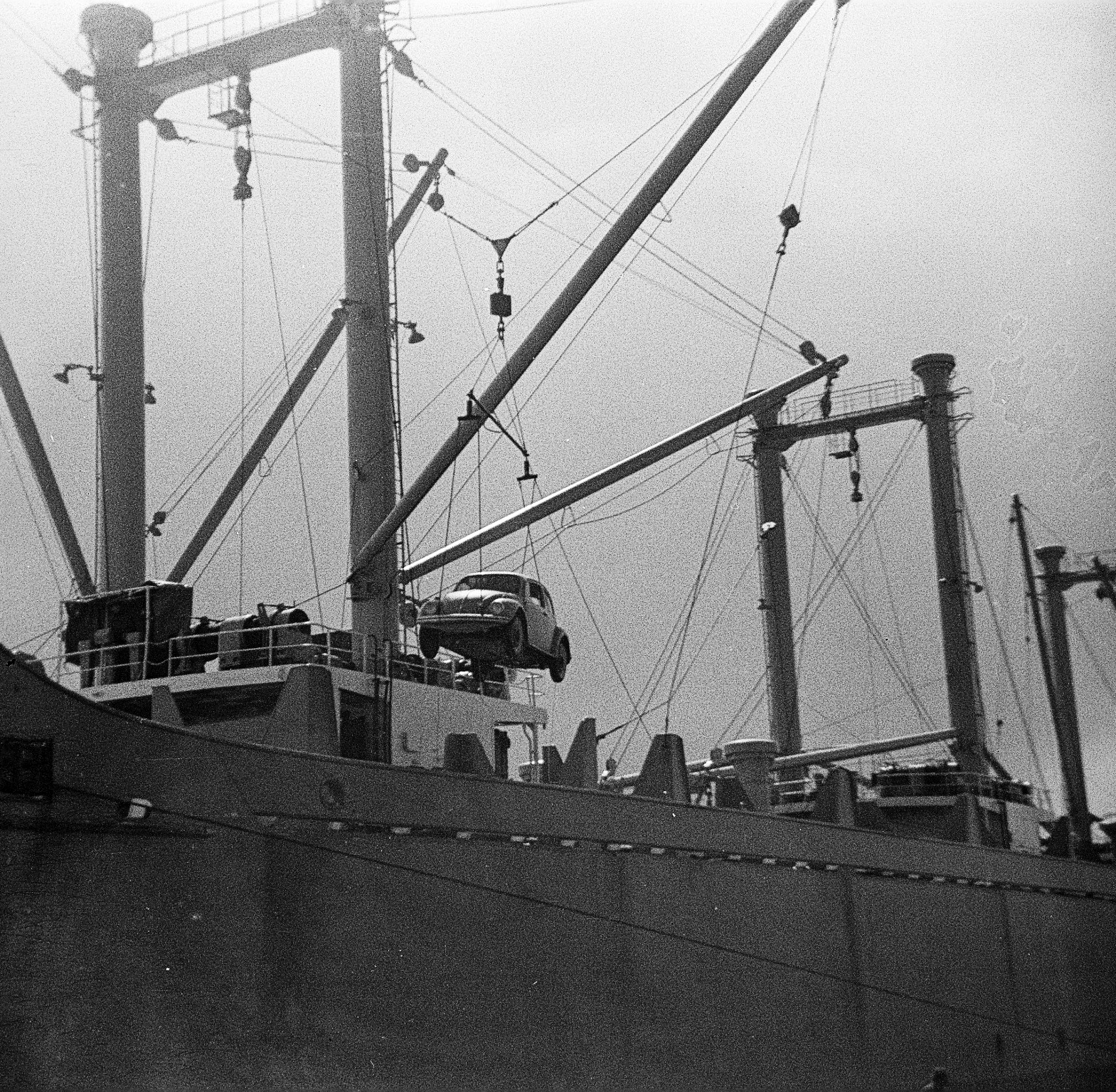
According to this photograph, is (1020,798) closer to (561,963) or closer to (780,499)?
(780,499)

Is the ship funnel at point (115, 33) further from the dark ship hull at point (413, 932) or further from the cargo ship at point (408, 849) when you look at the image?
the dark ship hull at point (413, 932)

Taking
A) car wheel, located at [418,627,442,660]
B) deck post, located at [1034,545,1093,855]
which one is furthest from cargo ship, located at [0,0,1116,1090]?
deck post, located at [1034,545,1093,855]

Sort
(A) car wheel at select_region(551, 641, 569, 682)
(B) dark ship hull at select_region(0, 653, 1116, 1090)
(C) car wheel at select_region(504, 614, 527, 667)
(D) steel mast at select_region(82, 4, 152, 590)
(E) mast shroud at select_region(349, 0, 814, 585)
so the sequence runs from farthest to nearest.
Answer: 1. (A) car wheel at select_region(551, 641, 569, 682)
2. (D) steel mast at select_region(82, 4, 152, 590)
3. (C) car wheel at select_region(504, 614, 527, 667)
4. (E) mast shroud at select_region(349, 0, 814, 585)
5. (B) dark ship hull at select_region(0, 653, 1116, 1090)

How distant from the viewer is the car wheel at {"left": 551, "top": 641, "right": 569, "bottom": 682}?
22.4 meters

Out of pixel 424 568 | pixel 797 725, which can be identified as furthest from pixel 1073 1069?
→ pixel 424 568

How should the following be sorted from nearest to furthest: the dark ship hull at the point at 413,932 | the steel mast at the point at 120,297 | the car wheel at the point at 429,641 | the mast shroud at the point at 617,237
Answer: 1. the dark ship hull at the point at 413,932
2. the mast shroud at the point at 617,237
3. the car wheel at the point at 429,641
4. the steel mast at the point at 120,297

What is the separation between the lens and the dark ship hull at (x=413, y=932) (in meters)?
11.6

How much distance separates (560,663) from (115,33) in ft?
35.7

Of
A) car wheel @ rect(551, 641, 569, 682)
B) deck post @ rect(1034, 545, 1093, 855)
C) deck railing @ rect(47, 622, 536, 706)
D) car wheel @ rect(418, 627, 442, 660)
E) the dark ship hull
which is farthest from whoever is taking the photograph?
deck post @ rect(1034, 545, 1093, 855)

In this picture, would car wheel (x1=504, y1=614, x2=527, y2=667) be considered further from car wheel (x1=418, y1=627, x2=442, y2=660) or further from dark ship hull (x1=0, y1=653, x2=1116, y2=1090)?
dark ship hull (x1=0, y1=653, x2=1116, y2=1090)

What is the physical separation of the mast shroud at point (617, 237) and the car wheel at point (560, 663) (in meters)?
4.16

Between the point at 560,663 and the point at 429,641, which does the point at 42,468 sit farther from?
the point at 560,663

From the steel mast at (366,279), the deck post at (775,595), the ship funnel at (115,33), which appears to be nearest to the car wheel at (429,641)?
the steel mast at (366,279)

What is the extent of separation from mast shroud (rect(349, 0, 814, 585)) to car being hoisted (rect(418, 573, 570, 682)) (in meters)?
1.78
